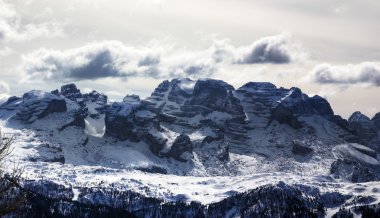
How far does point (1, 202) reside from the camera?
30.8 metres

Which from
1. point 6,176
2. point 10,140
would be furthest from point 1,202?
point 10,140

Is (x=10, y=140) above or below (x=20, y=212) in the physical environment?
above

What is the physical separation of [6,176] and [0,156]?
193 cm

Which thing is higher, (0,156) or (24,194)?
(0,156)

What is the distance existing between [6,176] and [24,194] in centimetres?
173

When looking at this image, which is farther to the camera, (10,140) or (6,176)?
(6,176)

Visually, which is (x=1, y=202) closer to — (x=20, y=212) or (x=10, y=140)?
(x=20, y=212)

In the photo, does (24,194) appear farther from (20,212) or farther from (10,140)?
(10,140)

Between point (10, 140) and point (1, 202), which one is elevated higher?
point (10, 140)

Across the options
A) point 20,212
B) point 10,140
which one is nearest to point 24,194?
point 20,212

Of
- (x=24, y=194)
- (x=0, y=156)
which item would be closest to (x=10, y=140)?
(x=0, y=156)

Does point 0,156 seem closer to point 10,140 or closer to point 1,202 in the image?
point 10,140

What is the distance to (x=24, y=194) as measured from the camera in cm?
2989

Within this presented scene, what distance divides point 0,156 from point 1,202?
2.99m
